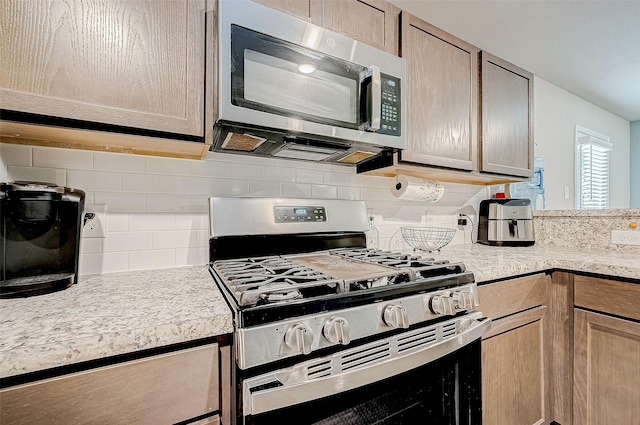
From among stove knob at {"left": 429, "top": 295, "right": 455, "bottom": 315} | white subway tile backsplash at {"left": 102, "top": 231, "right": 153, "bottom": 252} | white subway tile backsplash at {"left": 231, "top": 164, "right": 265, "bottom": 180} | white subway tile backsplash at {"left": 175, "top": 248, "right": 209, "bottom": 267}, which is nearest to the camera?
stove knob at {"left": 429, "top": 295, "right": 455, "bottom": 315}

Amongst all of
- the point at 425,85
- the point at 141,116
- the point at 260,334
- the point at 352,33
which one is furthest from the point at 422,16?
the point at 260,334

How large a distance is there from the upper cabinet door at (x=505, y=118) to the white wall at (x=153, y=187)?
39.3 inches

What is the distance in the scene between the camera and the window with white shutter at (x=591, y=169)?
3193 millimetres

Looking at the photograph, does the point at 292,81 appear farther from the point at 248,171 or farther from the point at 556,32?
the point at 556,32

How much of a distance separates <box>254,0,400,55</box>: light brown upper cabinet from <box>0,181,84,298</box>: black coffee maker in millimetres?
915

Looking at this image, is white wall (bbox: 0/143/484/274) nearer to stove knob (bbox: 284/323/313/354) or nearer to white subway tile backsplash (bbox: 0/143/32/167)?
white subway tile backsplash (bbox: 0/143/32/167)

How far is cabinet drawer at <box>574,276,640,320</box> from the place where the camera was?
1132 mm

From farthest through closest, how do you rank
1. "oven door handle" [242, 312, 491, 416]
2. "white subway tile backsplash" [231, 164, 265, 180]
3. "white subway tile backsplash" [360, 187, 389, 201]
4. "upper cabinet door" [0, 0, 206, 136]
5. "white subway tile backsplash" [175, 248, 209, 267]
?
1. "white subway tile backsplash" [360, 187, 389, 201]
2. "white subway tile backsplash" [231, 164, 265, 180]
3. "white subway tile backsplash" [175, 248, 209, 267]
4. "upper cabinet door" [0, 0, 206, 136]
5. "oven door handle" [242, 312, 491, 416]

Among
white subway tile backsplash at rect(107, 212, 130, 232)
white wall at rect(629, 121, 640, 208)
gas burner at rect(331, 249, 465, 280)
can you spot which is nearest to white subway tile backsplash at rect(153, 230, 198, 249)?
white subway tile backsplash at rect(107, 212, 130, 232)

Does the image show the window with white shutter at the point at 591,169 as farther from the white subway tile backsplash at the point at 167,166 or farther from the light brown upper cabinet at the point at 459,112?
the white subway tile backsplash at the point at 167,166

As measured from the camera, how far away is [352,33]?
4.09ft

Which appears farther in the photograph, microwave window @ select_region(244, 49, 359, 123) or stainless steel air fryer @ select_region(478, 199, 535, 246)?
stainless steel air fryer @ select_region(478, 199, 535, 246)

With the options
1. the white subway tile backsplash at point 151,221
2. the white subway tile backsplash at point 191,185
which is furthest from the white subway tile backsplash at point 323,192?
the white subway tile backsplash at point 151,221

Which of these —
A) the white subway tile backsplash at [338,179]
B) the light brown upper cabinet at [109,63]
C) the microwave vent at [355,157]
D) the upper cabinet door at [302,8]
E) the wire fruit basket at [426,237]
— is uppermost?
the upper cabinet door at [302,8]
